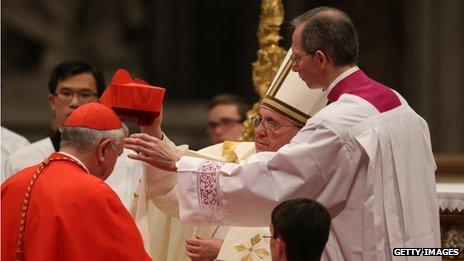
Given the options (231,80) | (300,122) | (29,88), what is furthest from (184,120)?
(300,122)

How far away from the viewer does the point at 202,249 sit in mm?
6234

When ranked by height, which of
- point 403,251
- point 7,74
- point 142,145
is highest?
point 7,74

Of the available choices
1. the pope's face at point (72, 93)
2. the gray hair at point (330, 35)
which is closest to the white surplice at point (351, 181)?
the gray hair at point (330, 35)

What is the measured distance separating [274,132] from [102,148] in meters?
0.78

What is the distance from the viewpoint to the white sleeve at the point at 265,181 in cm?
558

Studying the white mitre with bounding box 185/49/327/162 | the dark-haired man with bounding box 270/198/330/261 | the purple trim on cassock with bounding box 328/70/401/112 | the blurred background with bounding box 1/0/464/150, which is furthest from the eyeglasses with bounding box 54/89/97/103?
the blurred background with bounding box 1/0/464/150

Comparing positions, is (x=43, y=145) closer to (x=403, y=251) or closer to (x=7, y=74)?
(x=403, y=251)

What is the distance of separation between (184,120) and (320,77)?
7.48m

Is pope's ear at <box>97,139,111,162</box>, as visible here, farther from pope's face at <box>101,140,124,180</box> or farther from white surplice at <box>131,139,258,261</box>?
white surplice at <box>131,139,258,261</box>

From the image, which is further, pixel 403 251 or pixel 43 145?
pixel 43 145

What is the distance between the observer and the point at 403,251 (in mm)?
5590

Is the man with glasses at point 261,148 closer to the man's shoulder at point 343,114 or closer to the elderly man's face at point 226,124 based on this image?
the man's shoulder at point 343,114

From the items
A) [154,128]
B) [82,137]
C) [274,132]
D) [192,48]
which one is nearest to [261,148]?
[274,132]
